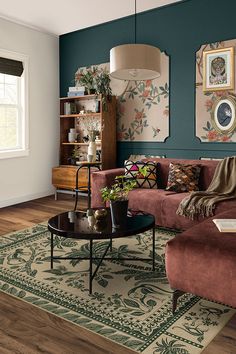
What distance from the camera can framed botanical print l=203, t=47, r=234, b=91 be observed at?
4398mm

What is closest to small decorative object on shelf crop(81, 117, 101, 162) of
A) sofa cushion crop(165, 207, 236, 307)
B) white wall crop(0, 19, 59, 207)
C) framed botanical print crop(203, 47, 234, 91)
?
white wall crop(0, 19, 59, 207)

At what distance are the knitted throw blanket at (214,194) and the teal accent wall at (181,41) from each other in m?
0.61

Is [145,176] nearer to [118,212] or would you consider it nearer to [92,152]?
[92,152]

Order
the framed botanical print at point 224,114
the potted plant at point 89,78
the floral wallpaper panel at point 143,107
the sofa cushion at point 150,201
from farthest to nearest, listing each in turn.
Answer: the potted plant at point 89,78 < the floral wallpaper panel at point 143,107 < the framed botanical print at point 224,114 < the sofa cushion at point 150,201

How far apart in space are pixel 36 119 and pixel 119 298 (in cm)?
402

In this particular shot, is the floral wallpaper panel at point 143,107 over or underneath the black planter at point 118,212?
over

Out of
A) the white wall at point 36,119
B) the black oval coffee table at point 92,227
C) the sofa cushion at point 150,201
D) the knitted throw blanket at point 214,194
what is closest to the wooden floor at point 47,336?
the black oval coffee table at point 92,227

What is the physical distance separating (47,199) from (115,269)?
3166 millimetres

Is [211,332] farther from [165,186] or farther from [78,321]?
[165,186]

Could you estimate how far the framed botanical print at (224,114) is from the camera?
14.6 ft

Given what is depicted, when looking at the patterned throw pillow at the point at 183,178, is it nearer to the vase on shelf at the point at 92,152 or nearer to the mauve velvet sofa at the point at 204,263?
the vase on shelf at the point at 92,152

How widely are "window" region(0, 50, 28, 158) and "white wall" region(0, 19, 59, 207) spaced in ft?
0.36

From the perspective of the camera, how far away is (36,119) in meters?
5.81

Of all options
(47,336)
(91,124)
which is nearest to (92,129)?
(91,124)
